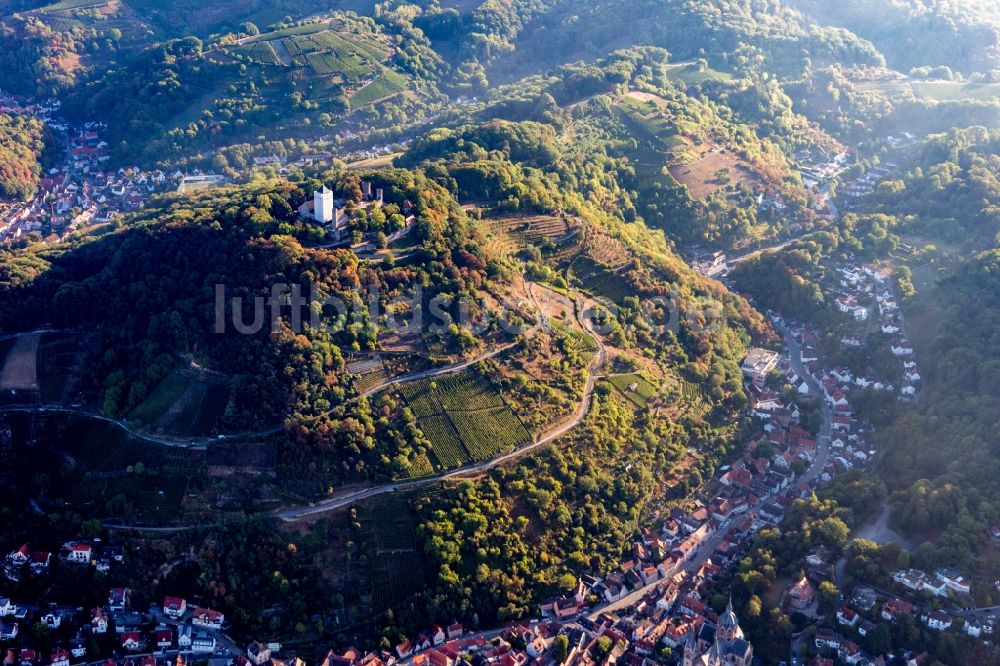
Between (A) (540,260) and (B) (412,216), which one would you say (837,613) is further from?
(B) (412,216)

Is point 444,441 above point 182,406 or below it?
below

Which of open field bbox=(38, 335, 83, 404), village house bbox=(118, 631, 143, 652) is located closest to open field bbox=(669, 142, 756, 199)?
open field bbox=(38, 335, 83, 404)

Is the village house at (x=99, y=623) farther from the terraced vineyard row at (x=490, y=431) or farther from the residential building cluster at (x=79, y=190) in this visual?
the residential building cluster at (x=79, y=190)

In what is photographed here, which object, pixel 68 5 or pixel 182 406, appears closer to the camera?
pixel 182 406

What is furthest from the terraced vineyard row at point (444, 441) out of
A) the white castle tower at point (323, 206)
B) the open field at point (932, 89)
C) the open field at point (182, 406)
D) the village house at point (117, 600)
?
the open field at point (932, 89)

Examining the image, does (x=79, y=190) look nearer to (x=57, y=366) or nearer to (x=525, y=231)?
(x=57, y=366)

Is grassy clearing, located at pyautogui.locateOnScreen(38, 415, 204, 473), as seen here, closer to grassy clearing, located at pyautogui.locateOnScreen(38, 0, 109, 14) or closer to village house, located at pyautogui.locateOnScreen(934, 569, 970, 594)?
village house, located at pyautogui.locateOnScreen(934, 569, 970, 594)

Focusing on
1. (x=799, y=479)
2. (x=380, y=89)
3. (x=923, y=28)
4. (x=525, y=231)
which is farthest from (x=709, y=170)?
(x=923, y=28)
